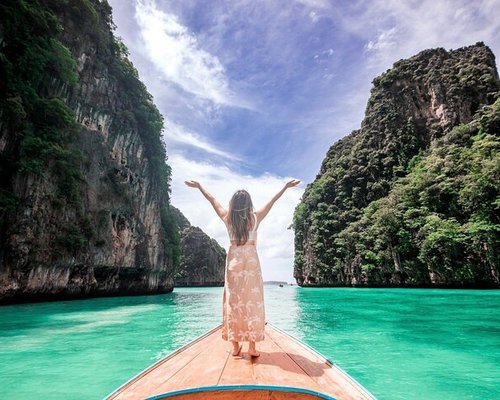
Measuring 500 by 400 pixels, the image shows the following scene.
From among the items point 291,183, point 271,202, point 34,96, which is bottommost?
point 271,202

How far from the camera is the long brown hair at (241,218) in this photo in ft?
9.64

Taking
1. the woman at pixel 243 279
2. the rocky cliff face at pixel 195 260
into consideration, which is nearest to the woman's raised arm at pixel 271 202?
the woman at pixel 243 279

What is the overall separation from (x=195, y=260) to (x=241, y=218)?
80559 mm

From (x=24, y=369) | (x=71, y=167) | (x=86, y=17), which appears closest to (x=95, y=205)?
(x=71, y=167)

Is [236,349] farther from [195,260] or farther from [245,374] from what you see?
[195,260]

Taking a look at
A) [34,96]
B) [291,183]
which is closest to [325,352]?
[291,183]

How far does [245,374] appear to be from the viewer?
7.73 feet

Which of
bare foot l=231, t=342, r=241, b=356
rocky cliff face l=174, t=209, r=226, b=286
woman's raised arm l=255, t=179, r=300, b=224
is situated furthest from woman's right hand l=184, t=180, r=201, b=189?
rocky cliff face l=174, t=209, r=226, b=286

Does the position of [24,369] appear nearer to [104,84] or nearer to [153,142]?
[104,84]

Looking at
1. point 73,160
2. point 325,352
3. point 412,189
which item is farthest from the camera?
point 412,189

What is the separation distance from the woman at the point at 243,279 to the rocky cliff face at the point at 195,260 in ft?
257

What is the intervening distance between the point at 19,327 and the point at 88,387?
22.2 feet

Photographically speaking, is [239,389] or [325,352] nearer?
[239,389]

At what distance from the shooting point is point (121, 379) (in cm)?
467
